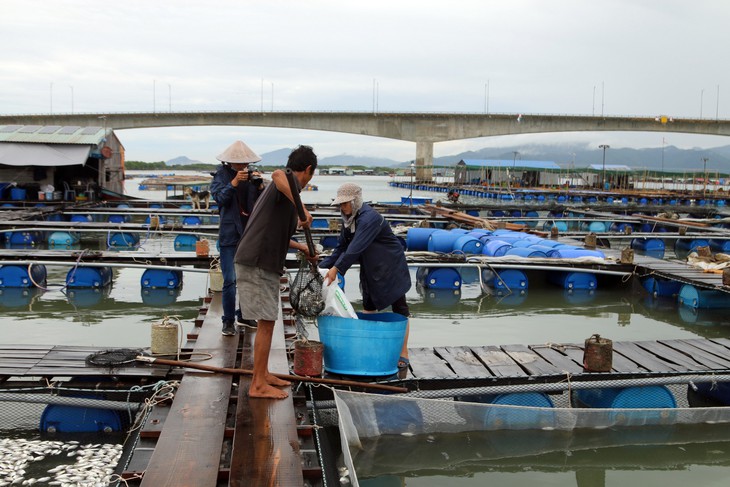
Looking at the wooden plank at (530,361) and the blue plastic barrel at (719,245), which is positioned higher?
the blue plastic barrel at (719,245)

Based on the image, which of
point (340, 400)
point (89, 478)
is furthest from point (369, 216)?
point (89, 478)

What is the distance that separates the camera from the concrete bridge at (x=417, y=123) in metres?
62.8

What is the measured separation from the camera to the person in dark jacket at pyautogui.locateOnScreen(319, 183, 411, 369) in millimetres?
5777

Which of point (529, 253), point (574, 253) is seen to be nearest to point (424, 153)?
point (529, 253)

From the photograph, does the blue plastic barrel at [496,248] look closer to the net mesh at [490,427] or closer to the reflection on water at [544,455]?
the net mesh at [490,427]

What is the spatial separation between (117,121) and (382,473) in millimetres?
63186

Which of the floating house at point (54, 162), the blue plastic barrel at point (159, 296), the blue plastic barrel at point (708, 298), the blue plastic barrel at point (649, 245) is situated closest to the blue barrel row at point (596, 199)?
the blue plastic barrel at point (649, 245)

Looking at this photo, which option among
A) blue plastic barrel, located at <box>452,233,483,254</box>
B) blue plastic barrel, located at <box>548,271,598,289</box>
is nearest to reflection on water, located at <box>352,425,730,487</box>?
blue plastic barrel, located at <box>548,271,598,289</box>

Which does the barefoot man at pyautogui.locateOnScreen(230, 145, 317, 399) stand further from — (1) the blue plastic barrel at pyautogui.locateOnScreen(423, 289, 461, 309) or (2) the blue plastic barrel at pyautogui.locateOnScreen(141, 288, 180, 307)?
(1) the blue plastic barrel at pyautogui.locateOnScreen(423, 289, 461, 309)

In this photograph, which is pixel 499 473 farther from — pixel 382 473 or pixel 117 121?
pixel 117 121

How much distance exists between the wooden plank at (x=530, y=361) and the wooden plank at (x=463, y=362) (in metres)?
0.41

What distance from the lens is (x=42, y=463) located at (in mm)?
5484

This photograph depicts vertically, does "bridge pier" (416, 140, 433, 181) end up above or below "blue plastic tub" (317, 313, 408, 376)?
above

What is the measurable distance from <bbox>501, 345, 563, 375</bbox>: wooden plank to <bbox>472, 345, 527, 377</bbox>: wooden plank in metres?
0.07
